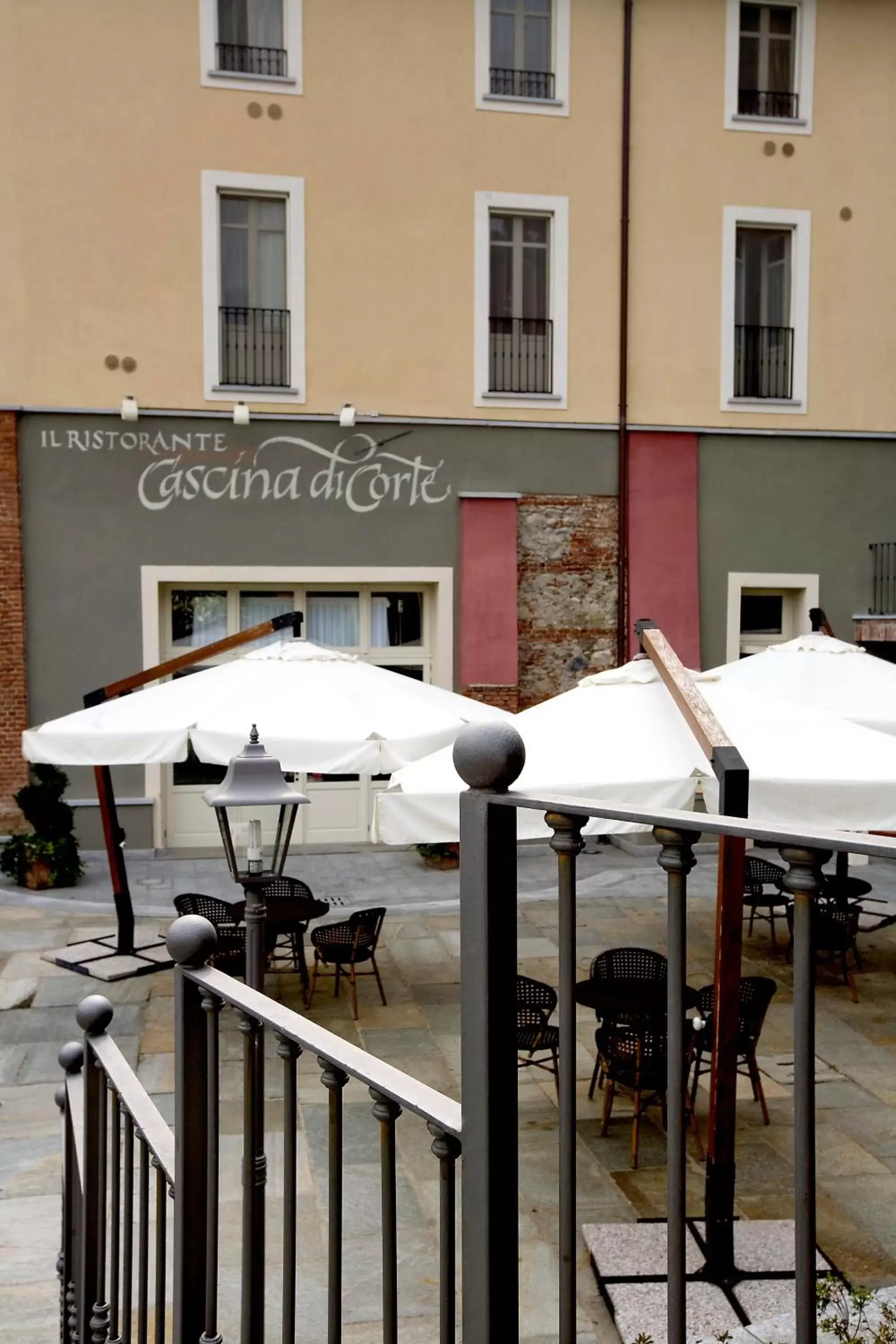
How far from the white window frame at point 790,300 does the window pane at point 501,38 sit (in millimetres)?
3171

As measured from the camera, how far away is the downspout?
1398cm

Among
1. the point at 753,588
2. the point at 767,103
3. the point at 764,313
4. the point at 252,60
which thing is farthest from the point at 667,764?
the point at 767,103

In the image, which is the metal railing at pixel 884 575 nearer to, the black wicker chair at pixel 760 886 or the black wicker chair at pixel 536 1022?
the black wicker chair at pixel 760 886

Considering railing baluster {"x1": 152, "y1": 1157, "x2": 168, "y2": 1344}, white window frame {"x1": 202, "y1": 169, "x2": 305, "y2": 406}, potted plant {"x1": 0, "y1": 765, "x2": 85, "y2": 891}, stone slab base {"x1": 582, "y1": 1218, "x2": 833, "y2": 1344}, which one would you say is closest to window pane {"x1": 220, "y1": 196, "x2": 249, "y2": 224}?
white window frame {"x1": 202, "y1": 169, "x2": 305, "y2": 406}

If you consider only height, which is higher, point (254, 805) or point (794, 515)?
point (794, 515)

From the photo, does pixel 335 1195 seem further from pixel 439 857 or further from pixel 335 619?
pixel 335 619

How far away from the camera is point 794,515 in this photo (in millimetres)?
14695

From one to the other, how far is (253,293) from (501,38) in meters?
4.21

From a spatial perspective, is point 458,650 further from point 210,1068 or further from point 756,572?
point 210,1068

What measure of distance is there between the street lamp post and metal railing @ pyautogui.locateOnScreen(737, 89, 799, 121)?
12186 millimetres

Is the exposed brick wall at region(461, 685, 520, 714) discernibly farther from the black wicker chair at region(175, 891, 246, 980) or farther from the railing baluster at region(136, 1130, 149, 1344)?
the railing baluster at region(136, 1130, 149, 1344)

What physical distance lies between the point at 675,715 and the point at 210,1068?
168 inches

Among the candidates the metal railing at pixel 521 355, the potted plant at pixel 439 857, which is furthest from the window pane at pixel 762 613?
the potted plant at pixel 439 857

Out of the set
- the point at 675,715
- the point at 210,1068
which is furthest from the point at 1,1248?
the point at 675,715
